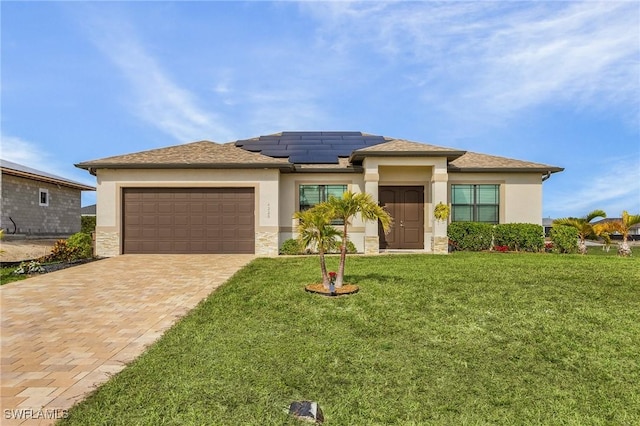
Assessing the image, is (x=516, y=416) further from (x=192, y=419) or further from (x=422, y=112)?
(x=422, y=112)

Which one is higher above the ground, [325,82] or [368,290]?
[325,82]

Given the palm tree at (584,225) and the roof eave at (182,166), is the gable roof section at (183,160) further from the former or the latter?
the palm tree at (584,225)

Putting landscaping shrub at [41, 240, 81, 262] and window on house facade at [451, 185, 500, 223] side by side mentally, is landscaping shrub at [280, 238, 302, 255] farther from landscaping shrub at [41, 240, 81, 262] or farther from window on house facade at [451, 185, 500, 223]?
landscaping shrub at [41, 240, 81, 262]

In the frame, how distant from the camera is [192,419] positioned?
9.37 ft

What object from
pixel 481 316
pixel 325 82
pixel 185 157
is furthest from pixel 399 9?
pixel 185 157

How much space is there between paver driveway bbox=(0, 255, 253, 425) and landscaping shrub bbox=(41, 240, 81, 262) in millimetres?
2202

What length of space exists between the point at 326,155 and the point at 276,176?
307cm

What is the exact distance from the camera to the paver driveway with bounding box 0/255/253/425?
3.42m

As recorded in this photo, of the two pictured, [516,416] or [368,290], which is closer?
[516,416]

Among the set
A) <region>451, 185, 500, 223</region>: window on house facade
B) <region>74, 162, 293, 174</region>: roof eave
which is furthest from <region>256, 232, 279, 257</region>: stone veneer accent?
<region>451, 185, 500, 223</region>: window on house facade

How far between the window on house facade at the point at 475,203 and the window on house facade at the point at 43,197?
2126 cm

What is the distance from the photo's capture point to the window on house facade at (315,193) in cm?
1502

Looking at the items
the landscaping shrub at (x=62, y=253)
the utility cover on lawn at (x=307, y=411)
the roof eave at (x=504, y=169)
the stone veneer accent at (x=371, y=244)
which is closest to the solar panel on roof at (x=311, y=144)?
the stone veneer accent at (x=371, y=244)

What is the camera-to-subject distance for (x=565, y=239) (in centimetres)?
1423
